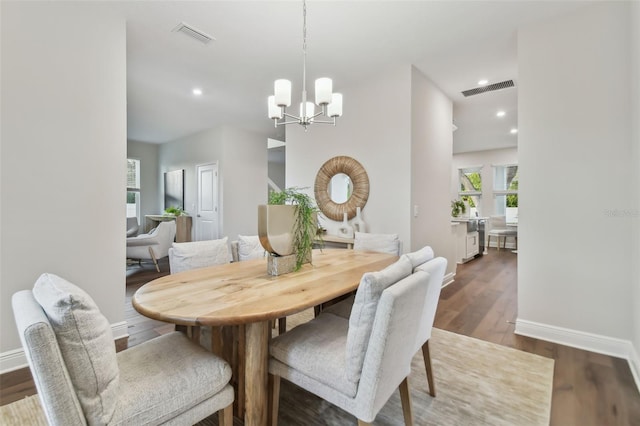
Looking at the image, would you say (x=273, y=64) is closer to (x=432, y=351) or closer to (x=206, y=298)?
(x=206, y=298)

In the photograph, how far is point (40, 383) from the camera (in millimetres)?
768

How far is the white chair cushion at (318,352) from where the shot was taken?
119cm

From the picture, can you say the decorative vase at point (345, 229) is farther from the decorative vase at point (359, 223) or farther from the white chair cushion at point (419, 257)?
the white chair cushion at point (419, 257)

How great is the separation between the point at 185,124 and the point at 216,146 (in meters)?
0.73

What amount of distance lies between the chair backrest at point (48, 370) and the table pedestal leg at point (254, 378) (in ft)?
1.84

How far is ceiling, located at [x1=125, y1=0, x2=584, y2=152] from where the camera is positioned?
7.91 feet

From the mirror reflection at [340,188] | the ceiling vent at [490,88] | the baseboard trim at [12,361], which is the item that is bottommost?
the baseboard trim at [12,361]

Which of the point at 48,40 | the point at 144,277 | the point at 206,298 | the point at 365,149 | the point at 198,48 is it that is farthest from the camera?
the point at 144,277

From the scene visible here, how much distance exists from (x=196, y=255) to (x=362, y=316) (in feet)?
4.86

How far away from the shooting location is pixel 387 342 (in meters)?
1.06

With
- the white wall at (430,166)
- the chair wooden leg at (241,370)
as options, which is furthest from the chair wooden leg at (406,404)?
the white wall at (430,166)

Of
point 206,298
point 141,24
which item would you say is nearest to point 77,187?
point 141,24

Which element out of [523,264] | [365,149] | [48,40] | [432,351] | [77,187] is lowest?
[432,351]

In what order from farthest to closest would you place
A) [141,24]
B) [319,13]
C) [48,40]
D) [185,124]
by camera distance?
[185,124] → [141,24] → [319,13] → [48,40]
